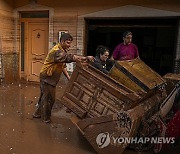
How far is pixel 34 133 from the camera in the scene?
4.39 m

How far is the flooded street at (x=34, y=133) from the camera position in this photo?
12.5 ft

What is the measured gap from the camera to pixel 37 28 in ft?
30.1

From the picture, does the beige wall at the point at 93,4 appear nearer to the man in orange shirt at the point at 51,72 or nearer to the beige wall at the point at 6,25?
the beige wall at the point at 6,25

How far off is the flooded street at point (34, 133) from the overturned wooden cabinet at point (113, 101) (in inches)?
18.0

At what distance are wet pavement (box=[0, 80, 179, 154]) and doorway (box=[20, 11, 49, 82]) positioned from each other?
2.98m

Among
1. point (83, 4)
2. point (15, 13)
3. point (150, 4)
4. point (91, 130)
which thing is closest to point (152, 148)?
point (91, 130)

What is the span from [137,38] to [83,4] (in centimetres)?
306

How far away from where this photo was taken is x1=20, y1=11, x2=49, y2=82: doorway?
9.09 m

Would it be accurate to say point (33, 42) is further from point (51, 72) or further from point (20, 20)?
point (51, 72)

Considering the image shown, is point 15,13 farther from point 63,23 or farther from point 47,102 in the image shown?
point 47,102

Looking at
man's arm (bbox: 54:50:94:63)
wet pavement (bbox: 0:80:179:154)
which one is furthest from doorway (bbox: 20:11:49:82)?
man's arm (bbox: 54:50:94:63)

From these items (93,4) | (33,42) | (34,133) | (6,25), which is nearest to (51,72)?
(34,133)

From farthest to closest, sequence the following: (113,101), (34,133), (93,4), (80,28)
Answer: (80,28)
(93,4)
(34,133)
(113,101)

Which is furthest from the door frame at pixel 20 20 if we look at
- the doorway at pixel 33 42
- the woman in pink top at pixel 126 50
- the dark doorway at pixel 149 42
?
the woman in pink top at pixel 126 50
